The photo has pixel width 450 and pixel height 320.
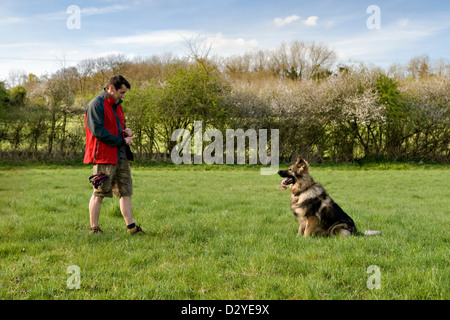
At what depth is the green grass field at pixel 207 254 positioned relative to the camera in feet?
12.5

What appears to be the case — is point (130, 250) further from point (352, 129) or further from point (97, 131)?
point (352, 129)

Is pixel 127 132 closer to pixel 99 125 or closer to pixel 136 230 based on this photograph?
pixel 99 125

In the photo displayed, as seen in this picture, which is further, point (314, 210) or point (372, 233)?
point (372, 233)

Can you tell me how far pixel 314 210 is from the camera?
6004mm

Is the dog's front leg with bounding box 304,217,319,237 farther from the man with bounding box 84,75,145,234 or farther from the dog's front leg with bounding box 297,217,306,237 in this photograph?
the man with bounding box 84,75,145,234

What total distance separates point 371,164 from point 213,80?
11.8 m

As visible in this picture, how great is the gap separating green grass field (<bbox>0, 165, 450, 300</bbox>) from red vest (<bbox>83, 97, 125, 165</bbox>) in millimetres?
1010

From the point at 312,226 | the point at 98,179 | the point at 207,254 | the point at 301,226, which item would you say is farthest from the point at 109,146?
the point at 312,226

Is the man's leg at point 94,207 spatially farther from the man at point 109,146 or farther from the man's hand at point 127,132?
the man's hand at point 127,132

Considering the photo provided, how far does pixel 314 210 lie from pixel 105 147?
138 inches

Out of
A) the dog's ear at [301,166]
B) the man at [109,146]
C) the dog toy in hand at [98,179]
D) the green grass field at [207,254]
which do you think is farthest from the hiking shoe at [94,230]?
the dog's ear at [301,166]

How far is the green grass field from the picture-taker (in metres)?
3.81

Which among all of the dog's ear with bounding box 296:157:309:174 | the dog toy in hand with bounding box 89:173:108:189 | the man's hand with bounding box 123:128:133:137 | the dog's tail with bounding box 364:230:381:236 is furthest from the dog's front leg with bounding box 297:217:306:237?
the dog toy in hand with bounding box 89:173:108:189

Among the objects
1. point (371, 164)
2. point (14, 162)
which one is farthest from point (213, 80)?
point (14, 162)
